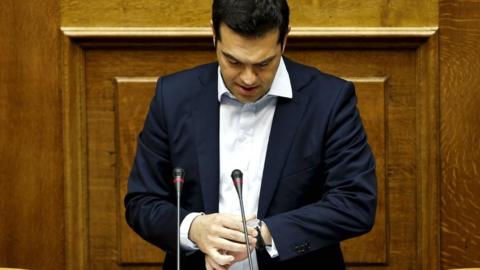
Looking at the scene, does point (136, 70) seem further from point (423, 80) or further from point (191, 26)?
point (423, 80)

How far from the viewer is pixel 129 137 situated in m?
4.05

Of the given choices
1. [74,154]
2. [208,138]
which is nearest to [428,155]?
[208,138]

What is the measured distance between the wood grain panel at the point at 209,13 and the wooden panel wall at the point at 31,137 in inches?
5.1

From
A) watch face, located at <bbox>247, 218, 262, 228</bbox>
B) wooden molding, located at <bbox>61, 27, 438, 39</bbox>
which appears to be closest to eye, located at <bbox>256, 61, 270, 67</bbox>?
watch face, located at <bbox>247, 218, 262, 228</bbox>

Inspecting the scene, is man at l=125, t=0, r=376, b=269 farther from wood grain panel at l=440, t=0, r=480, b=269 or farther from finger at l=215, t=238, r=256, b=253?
wood grain panel at l=440, t=0, r=480, b=269

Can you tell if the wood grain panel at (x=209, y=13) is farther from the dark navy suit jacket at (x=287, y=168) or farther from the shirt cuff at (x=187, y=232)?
the shirt cuff at (x=187, y=232)

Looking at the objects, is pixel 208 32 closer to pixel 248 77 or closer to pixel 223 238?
pixel 248 77

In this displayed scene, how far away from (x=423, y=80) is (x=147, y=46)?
0.99m

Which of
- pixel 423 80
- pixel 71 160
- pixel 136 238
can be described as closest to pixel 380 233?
pixel 423 80

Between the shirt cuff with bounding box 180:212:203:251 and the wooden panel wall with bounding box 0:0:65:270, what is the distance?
1164mm

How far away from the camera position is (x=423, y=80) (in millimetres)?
3996

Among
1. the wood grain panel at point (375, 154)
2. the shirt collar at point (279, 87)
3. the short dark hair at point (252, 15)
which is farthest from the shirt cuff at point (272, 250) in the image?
the wood grain panel at point (375, 154)

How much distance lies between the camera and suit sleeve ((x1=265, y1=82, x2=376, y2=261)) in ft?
9.77

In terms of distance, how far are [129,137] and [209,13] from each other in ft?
1.75
